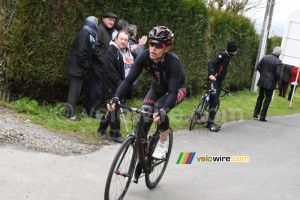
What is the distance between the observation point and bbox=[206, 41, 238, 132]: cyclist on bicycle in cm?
991

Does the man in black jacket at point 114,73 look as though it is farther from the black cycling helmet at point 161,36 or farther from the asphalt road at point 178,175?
the black cycling helmet at point 161,36

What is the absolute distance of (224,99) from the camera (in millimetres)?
16016

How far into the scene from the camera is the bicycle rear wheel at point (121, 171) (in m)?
4.45

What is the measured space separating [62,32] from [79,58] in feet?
2.78

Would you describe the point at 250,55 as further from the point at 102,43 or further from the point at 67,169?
the point at 67,169

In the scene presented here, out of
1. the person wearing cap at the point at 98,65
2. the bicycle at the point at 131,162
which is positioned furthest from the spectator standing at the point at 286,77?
the bicycle at the point at 131,162

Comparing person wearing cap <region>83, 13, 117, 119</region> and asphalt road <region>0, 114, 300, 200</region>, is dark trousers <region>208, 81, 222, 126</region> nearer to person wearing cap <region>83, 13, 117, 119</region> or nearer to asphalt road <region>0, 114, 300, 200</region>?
asphalt road <region>0, 114, 300, 200</region>

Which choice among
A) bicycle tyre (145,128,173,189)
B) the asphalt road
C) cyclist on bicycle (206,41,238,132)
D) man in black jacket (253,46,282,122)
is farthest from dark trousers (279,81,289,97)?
bicycle tyre (145,128,173,189)

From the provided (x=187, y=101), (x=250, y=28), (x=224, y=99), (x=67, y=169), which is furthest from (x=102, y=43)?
(x=250, y=28)

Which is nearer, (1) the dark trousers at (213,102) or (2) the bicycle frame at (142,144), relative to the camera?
(2) the bicycle frame at (142,144)

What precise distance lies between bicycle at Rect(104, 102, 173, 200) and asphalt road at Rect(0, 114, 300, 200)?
0.37m

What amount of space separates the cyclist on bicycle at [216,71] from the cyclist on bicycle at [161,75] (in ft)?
14.2

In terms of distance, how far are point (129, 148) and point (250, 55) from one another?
16.0 metres

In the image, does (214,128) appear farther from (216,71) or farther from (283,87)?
(283,87)
